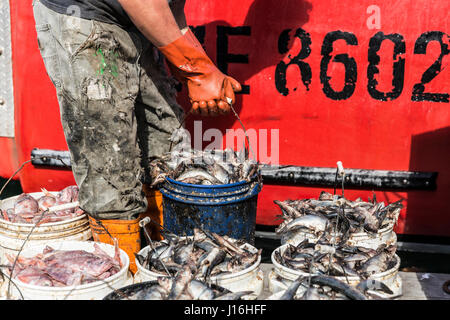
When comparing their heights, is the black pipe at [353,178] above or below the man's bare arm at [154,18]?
below

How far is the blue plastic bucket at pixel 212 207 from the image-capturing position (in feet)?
11.7

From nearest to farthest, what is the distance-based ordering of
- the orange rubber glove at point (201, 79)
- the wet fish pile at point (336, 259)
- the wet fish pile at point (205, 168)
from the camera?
the wet fish pile at point (336, 259) < the orange rubber glove at point (201, 79) < the wet fish pile at point (205, 168)

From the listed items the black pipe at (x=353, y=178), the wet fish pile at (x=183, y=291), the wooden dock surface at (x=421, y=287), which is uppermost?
the black pipe at (x=353, y=178)

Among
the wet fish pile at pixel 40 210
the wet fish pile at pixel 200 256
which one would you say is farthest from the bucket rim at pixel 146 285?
the wet fish pile at pixel 40 210

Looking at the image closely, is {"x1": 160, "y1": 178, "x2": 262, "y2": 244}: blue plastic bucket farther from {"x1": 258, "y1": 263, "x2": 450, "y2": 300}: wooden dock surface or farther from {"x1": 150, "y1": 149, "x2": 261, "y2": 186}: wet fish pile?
{"x1": 258, "y1": 263, "x2": 450, "y2": 300}: wooden dock surface

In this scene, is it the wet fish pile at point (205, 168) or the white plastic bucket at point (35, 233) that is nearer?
the white plastic bucket at point (35, 233)

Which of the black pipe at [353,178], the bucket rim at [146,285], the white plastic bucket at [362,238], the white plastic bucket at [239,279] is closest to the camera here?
the bucket rim at [146,285]

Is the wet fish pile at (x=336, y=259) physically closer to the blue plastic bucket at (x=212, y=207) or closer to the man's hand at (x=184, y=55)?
the blue plastic bucket at (x=212, y=207)

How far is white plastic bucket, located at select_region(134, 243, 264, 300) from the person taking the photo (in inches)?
113

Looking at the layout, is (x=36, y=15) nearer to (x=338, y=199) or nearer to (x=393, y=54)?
(x=338, y=199)

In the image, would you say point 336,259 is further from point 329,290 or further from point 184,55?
point 184,55

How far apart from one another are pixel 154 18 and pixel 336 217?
2.00 meters

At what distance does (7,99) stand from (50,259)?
259 cm
